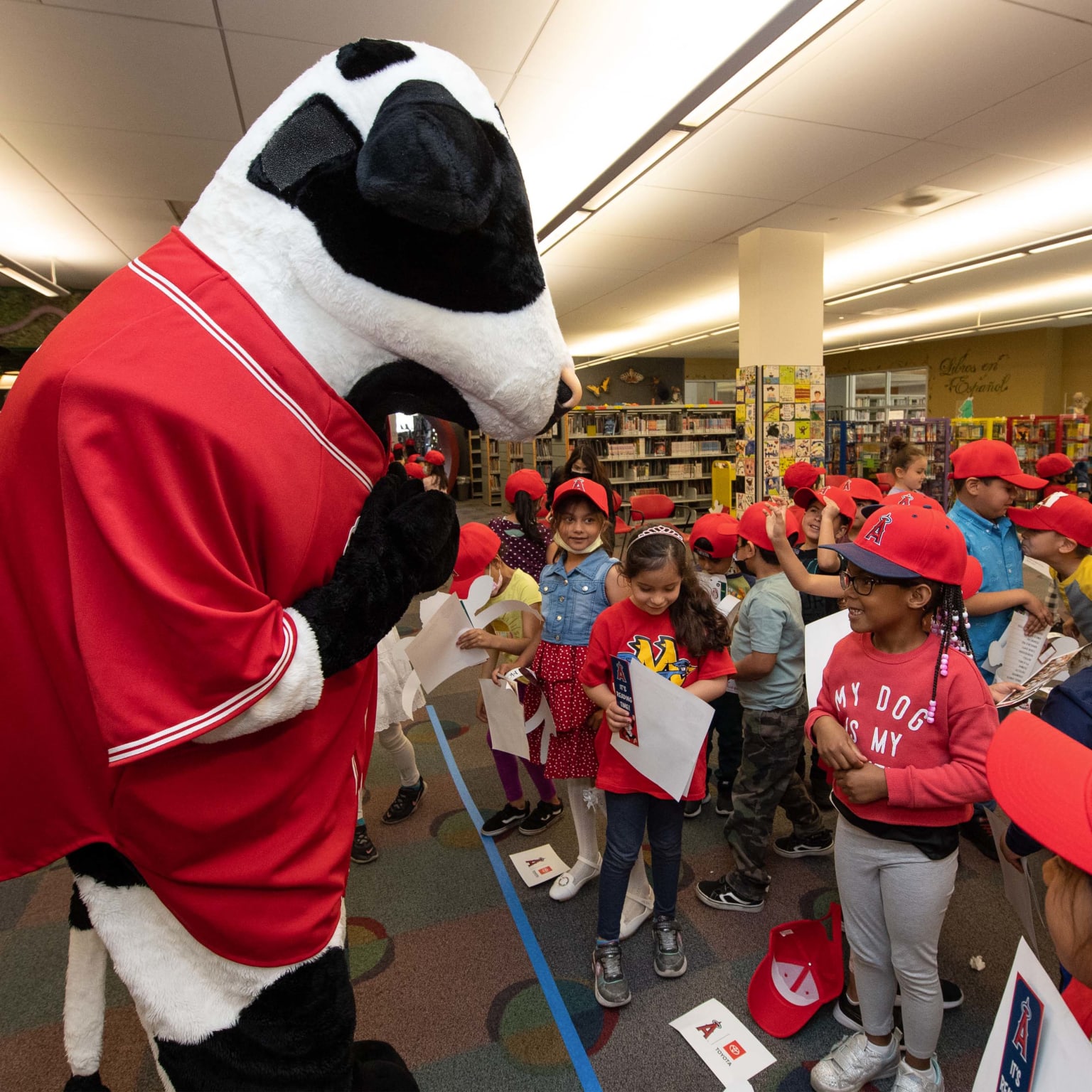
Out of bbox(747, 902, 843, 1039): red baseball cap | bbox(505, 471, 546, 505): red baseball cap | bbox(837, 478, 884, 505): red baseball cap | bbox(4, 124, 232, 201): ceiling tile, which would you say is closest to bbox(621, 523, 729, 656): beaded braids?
bbox(747, 902, 843, 1039): red baseball cap

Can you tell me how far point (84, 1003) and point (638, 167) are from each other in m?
4.57

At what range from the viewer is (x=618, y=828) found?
1975mm

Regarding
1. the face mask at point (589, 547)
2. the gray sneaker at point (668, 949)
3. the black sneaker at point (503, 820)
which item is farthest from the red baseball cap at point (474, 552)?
the gray sneaker at point (668, 949)

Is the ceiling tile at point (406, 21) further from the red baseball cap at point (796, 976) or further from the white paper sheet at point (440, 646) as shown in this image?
the red baseball cap at point (796, 976)

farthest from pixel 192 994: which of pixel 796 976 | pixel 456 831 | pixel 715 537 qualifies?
pixel 715 537

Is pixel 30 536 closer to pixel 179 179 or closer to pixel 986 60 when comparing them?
pixel 986 60

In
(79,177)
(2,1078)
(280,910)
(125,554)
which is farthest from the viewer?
(79,177)

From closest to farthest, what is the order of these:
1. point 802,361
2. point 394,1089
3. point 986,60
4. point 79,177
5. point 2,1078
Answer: point 394,1089, point 2,1078, point 986,60, point 79,177, point 802,361

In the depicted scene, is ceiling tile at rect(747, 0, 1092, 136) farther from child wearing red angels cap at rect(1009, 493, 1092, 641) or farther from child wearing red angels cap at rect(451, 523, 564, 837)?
child wearing red angels cap at rect(451, 523, 564, 837)

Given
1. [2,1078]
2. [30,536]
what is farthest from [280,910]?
[2,1078]

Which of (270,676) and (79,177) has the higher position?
(79,177)

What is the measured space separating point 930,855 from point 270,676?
1.47 m

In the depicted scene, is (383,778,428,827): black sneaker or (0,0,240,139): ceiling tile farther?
(383,778,428,827): black sneaker

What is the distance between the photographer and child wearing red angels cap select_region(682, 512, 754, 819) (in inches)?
109
